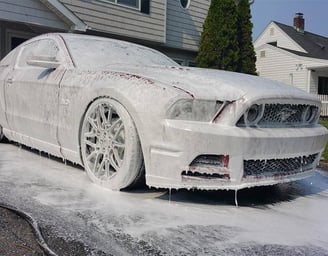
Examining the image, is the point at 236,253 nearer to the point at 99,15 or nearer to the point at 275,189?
the point at 275,189

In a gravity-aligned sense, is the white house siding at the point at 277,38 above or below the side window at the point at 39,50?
above

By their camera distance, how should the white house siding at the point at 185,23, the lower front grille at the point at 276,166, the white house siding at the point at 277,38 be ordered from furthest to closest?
the white house siding at the point at 277,38 → the white house siding at the point at 185,23 → the lower front grille at the point at 276,166

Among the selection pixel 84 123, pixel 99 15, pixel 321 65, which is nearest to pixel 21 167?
pixel 84 123

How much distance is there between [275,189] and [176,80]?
1555 millimetres

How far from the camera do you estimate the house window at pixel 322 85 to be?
27188 millimetres

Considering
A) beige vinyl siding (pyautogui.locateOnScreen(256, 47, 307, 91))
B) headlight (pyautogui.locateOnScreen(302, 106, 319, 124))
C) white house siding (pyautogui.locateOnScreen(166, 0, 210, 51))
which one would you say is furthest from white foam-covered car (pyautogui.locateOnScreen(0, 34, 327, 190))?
beige vinyl siding (pyautogui.locateOnScreen(256, 47, 307, 91))

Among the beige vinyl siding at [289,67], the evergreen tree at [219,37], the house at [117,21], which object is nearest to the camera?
the house at [117,21]

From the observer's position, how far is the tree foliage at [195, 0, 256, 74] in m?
14.8

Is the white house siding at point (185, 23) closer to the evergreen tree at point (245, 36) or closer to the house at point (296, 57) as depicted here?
the evergreen tree at point (245, 36)

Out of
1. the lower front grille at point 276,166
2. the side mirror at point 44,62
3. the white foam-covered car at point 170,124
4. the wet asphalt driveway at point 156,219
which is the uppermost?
the side mirror at point 44,62

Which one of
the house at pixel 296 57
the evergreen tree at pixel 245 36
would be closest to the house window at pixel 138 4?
the evergreen tree at pixel 245 36

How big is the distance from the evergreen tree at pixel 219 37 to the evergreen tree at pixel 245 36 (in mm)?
478

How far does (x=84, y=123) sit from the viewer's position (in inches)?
148

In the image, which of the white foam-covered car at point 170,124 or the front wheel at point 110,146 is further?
the front wheel at point 110,146
